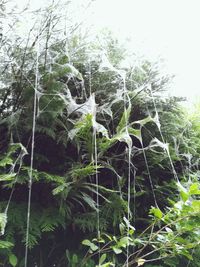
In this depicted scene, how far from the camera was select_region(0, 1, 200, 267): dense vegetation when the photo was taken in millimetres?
714

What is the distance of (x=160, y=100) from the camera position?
3.29 ft

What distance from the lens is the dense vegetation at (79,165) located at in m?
0.71

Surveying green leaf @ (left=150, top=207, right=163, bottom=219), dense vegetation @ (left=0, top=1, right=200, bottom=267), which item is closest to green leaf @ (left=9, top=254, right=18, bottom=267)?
dense vegetation @ (left=0, top=1, right=200, bottom=267)

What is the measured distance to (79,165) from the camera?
0.76 meters

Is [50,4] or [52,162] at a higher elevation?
[50,4]

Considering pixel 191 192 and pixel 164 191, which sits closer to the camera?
pixel 191 192

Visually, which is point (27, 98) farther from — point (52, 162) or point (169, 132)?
point (169, 132)

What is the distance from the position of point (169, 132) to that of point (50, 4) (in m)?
0.52

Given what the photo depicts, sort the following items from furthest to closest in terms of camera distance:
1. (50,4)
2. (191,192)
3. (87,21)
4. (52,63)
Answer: (87,21), (50,4), (52,63), (191,192)

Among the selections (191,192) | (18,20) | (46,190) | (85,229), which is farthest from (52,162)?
(18,20)

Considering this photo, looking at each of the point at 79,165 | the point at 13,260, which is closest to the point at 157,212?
the point at 79,165

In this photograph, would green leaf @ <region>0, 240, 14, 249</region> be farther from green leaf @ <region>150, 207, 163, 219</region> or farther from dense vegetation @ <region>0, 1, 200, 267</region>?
green leaf @ <region>150, 207, 163, 219</region>

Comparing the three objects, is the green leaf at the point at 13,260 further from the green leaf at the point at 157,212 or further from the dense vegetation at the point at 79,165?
the green leaf at the point at 157,212

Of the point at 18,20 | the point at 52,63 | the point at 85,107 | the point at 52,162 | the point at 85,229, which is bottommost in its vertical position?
the point at 85,229
